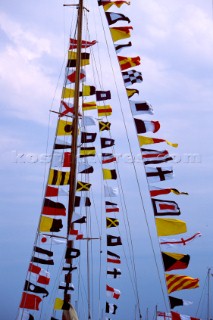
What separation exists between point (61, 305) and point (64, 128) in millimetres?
7692

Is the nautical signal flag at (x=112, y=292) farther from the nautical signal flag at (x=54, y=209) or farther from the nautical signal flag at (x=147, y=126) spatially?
the nautical signal flag at (x=147, y=126)

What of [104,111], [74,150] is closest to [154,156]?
[74,150]

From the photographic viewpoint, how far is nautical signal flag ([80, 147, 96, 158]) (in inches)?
1019

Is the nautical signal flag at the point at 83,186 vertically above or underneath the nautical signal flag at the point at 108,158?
underneath

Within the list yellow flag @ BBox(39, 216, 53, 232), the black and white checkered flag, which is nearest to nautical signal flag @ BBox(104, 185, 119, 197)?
yellow flag @ BBox(39, 216, 53, 232)

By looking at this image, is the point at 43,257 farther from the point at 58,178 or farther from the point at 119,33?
the point at 119,33

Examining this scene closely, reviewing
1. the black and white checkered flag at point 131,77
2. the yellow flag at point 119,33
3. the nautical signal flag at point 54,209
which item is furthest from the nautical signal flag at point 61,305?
the yellow flag at point 119,33

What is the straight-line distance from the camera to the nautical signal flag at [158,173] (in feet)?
62.9

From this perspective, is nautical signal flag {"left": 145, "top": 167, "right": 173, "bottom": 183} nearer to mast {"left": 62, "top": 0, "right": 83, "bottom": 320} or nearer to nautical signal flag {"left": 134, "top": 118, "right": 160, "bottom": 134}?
nautical signal flag {"left": 134, "top": 118, "right": 160, "bottom": 134}

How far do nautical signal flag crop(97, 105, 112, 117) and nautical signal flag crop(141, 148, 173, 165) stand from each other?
9.54 meters

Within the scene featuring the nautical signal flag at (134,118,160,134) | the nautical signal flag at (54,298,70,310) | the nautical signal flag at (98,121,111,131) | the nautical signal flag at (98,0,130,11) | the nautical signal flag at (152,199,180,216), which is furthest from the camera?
the nautical signal flag at (98,121,111,131)

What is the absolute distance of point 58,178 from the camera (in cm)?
2441

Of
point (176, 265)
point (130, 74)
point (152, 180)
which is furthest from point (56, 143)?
point (176, 265)

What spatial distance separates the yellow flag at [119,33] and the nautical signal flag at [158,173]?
6320mm
